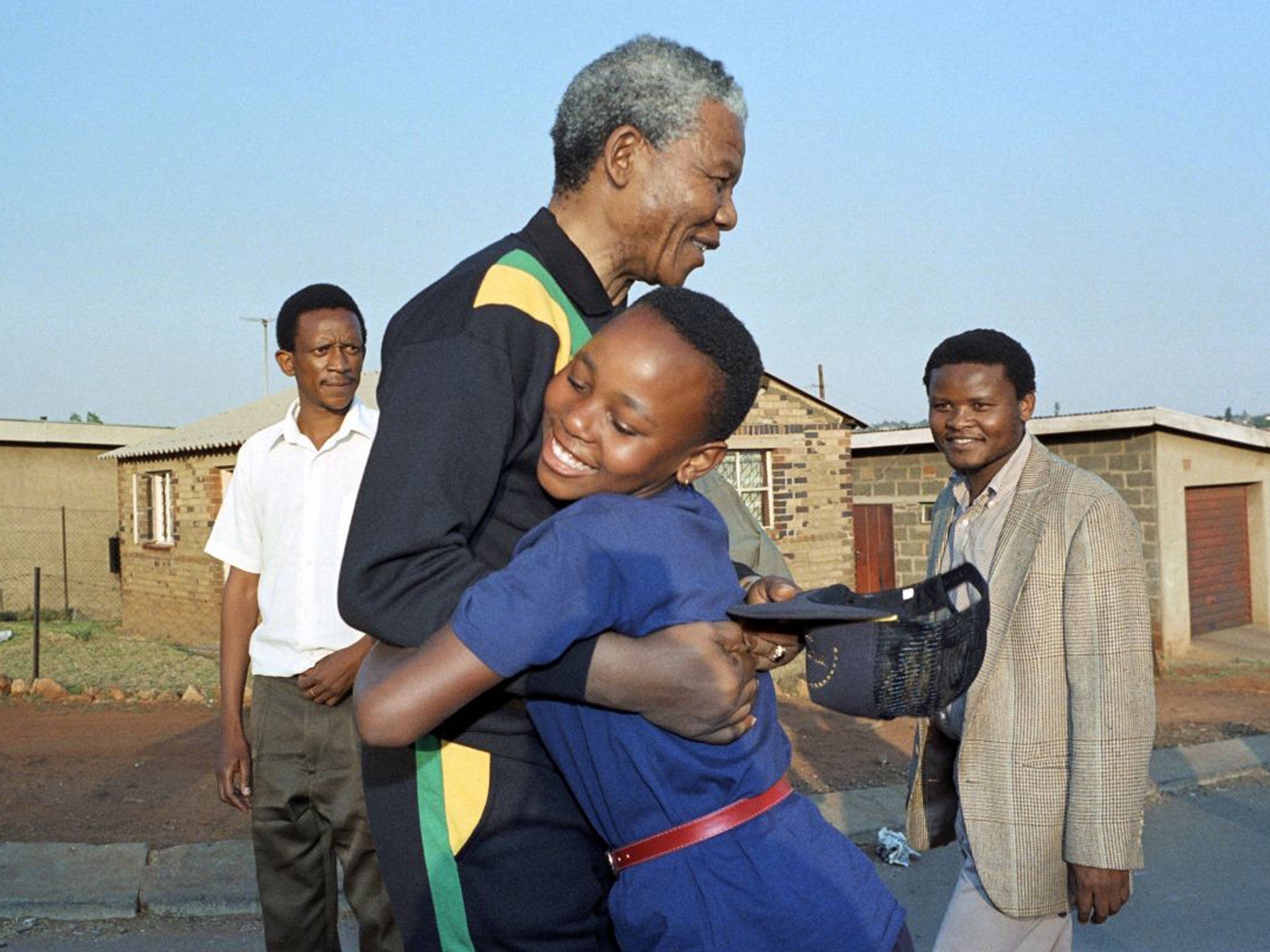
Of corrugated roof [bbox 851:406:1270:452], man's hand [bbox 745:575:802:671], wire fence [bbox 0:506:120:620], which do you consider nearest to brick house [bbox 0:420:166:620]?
wire fence [bbox 0:506:120:620]

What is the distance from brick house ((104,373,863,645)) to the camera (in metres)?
17.0

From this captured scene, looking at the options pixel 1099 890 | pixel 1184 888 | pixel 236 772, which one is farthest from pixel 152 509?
pixel 1099 890

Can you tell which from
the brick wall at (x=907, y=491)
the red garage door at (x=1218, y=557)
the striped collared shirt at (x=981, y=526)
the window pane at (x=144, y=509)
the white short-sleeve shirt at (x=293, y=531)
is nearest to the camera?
the striped collared shirt at (x=981, y=526)

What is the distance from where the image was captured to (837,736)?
1008 cm

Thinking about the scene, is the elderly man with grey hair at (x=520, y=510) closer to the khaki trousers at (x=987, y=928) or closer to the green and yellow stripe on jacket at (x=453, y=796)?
the green and yellow stripe on jacket at (x=453, y=796)

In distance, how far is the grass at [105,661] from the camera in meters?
12.7

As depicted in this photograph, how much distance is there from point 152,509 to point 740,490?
949cm

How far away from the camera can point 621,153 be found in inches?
81.7

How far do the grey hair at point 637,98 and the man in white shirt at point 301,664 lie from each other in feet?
6.53

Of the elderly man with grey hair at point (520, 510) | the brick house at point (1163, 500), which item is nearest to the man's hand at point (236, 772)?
the elderly man with grey hair at point (520, 510)

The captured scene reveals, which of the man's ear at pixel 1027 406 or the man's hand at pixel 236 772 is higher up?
the man's ear at pixel 1027 406

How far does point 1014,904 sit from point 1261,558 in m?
16.9

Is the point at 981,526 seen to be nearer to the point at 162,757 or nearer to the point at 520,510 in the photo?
the point at 520,510

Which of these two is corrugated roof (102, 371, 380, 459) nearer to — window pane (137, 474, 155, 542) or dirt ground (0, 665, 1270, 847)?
window pane (137, 474, 155, 542)
